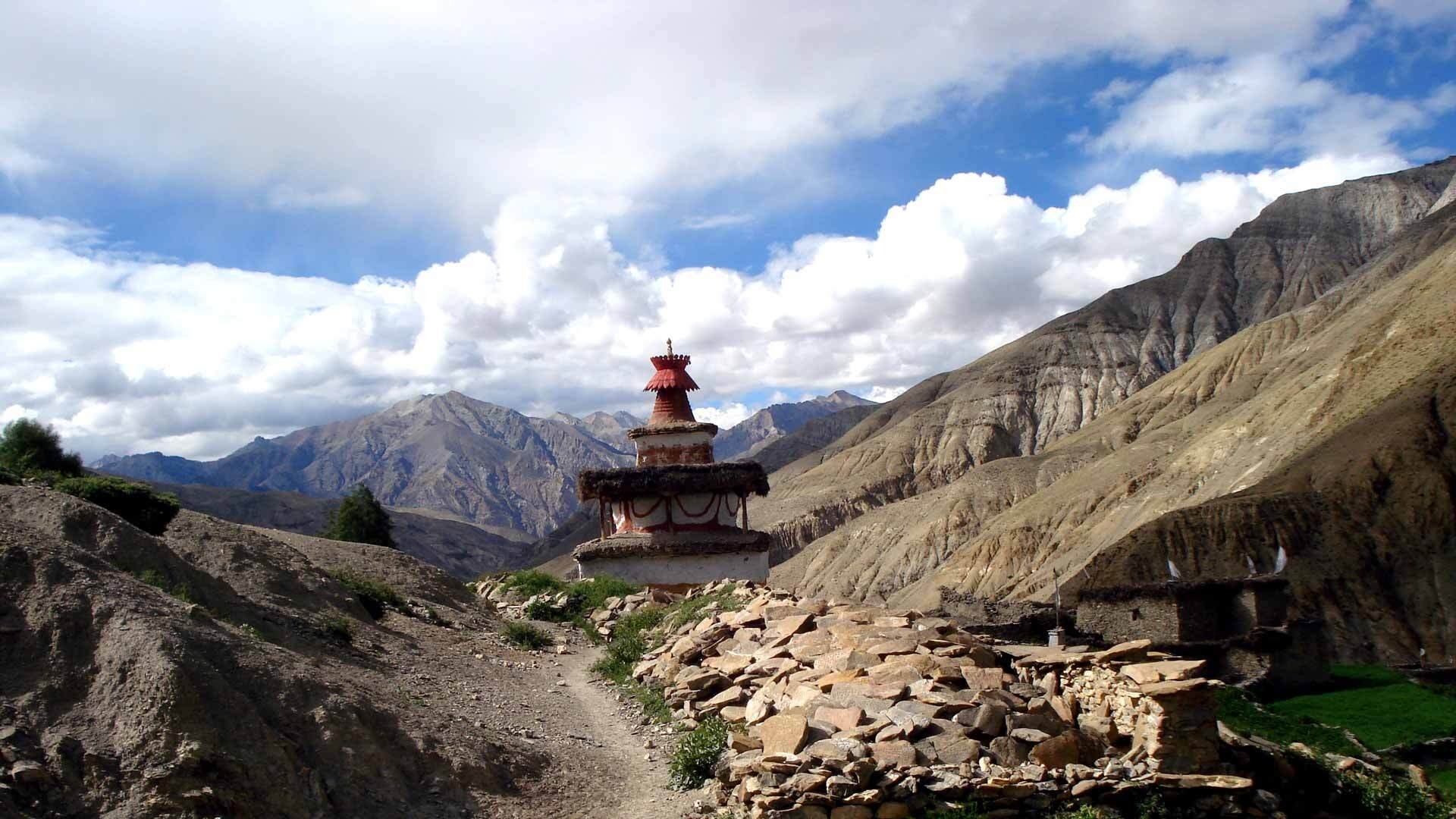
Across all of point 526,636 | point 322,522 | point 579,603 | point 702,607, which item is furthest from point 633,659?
point 322,522

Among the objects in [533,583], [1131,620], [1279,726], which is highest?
[533,583]

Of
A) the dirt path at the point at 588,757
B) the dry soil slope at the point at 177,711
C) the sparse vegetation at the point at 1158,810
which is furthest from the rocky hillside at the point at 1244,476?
the dry soil slope at the point at 177,711

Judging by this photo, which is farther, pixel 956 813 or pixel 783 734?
pixel 783 734

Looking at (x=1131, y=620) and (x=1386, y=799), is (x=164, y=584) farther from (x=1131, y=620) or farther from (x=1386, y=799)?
(x=1131, y=620)

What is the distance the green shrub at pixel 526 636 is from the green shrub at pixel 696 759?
8.02m

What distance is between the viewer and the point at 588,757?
11039mm

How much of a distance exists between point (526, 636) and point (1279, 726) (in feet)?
43.9

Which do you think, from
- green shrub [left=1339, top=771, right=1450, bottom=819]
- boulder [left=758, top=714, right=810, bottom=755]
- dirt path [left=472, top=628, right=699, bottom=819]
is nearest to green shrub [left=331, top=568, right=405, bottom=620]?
dirt path [left=472, top=628, right=699, bottom=819]

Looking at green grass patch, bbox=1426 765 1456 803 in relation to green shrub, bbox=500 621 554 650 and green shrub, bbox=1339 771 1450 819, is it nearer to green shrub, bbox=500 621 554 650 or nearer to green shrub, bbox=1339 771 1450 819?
green shrub, bbox=1339 771 1450 819

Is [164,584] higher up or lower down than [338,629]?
higher up

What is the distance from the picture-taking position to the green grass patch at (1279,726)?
1683 centimetres

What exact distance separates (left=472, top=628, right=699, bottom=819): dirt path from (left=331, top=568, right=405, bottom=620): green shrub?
3.09m

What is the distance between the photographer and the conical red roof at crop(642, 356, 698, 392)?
28.5 m

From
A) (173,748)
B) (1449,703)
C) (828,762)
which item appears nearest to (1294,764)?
(828,762)
